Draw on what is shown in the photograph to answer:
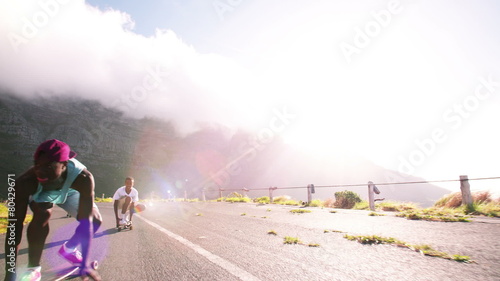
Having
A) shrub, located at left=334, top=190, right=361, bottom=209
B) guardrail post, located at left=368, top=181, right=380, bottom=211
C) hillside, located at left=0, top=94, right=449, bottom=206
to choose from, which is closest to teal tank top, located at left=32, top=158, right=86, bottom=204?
guardrail post, located at left=368, top=181, right=380, bottom=211

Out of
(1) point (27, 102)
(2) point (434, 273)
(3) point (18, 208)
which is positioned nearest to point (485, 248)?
(2) point (434, 273)

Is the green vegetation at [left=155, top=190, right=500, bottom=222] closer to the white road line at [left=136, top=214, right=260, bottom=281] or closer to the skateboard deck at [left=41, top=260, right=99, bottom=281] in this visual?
the white road line at [left=136, top=214, right=260, bottom=281]

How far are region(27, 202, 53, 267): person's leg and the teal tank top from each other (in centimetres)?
9

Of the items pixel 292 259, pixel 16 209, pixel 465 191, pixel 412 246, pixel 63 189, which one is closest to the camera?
pixel 16 209

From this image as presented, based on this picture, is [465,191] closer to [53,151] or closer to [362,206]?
[362,206]

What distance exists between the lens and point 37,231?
266 cm

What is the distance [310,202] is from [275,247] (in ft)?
37.9

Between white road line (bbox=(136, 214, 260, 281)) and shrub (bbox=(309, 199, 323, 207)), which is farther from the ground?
white road line (bbox=(136, 214, 260, 281))

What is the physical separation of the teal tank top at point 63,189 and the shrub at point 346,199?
43.4ft

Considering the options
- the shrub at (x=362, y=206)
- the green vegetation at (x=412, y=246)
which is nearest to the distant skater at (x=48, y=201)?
the green vegetation at (x=412, y=246)

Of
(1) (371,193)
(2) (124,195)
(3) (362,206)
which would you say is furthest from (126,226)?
(3) (362,206)

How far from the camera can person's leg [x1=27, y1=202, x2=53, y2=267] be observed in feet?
8.34

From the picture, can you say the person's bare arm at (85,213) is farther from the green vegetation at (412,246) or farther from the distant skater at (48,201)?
the green vegetation at (412,246)

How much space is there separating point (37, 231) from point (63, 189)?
59 centimetres
